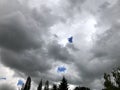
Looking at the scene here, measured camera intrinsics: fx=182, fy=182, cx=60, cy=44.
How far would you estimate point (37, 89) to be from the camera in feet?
417

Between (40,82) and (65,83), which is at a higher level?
(40,82)

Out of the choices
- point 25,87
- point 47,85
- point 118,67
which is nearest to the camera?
point 118,67

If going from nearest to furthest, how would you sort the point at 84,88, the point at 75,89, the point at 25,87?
the point at 75,89, the point at 84,88, the point at 25,87

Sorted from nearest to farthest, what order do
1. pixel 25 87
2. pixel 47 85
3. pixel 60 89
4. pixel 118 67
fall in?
pixel 118 67 → pixel 60 89 → pixel 25 87 → pixel 47 85

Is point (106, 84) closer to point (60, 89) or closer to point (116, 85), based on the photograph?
point (116, 85)

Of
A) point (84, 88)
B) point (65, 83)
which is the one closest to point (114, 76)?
point (65, 83)

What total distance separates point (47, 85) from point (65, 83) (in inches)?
2871

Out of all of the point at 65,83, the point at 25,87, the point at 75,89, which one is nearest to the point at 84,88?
the point at 75,89

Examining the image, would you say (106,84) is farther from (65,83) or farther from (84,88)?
(84,88)

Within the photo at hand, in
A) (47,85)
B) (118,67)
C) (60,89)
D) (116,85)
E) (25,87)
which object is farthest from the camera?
(47,85)

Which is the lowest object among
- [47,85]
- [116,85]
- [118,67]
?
[116,85]

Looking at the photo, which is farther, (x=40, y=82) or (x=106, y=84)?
(x=40, y=82)

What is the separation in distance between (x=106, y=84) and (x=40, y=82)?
310 ft

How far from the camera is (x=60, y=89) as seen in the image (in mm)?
57406
